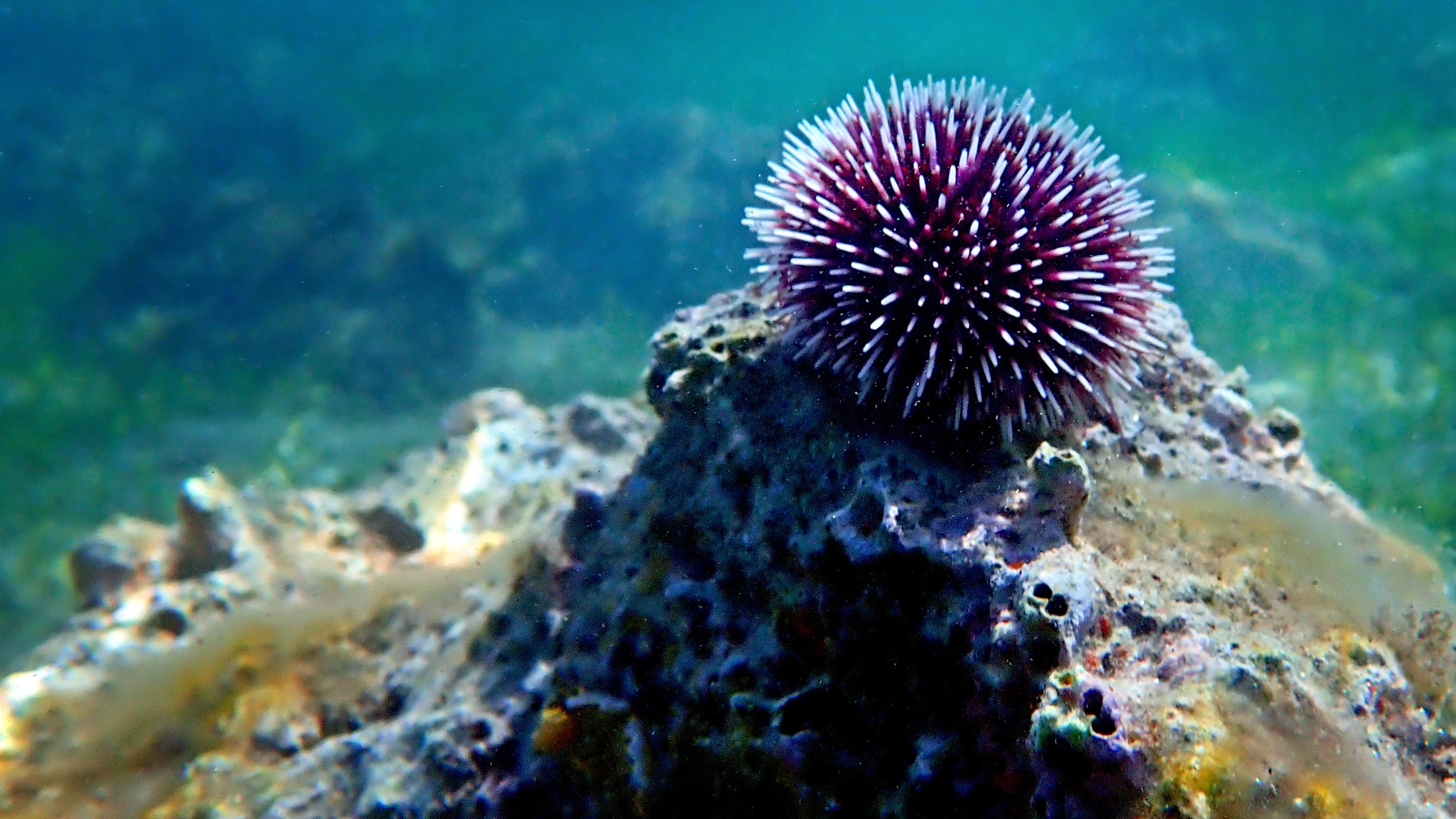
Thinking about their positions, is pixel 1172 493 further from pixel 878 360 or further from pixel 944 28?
pixel 944 28

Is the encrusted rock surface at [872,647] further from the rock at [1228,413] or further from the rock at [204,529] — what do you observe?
the rock at [204,529]

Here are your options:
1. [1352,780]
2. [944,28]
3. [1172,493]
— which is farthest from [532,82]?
[1352,780]

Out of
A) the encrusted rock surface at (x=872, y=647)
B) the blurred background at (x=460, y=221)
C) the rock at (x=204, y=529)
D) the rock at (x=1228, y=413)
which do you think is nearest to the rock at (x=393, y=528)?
the rock at (x=204, y=529)

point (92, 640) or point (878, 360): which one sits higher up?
point (92, 640)

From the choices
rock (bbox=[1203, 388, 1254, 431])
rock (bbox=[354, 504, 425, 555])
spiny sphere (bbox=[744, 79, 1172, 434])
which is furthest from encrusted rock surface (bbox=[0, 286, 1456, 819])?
rock (bbox=[354, 504, 425, 555])

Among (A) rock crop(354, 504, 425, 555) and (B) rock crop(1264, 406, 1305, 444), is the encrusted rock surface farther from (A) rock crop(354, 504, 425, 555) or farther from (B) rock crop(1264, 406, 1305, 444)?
(A) rock crop(354, 504, 425, 555)

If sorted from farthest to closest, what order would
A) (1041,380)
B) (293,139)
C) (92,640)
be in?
(293,139) < (92,640) < (1041,380)

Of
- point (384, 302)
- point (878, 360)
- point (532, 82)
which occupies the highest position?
point (532, 82)
